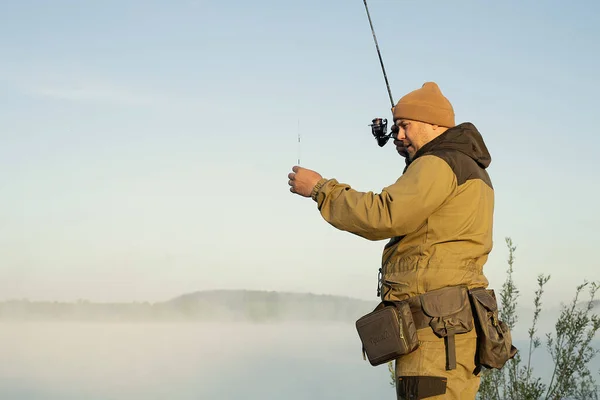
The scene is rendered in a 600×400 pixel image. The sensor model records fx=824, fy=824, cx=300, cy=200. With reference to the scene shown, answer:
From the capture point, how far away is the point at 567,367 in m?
8.93

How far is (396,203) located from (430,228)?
0.29 meters

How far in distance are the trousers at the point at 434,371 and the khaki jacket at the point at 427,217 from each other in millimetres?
306

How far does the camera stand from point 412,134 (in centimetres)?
505

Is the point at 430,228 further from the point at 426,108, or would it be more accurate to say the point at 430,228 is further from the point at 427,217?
the point at 426,108

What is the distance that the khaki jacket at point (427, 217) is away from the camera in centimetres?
450

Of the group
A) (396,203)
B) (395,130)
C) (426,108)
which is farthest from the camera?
(395,130)

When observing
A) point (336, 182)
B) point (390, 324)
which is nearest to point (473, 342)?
point (390, 324)

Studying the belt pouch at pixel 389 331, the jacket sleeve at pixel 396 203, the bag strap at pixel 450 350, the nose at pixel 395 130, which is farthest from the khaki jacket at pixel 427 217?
the nose at pixel 395 130

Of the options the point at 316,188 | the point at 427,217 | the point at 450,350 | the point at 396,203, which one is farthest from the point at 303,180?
the point at 450,350

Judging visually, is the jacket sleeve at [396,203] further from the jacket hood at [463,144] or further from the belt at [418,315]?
the belt at [418,315]

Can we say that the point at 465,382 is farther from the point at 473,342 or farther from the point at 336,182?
the point at 336,182

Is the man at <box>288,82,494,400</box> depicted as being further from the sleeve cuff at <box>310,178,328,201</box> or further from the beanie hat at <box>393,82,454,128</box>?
the beanie hat at <box>393,82,454,128</box>

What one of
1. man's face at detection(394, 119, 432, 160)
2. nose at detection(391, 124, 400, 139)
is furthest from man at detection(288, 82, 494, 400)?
nose at detection(391, 124, 400, 139)

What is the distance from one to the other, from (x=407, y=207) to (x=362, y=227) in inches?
10.6
